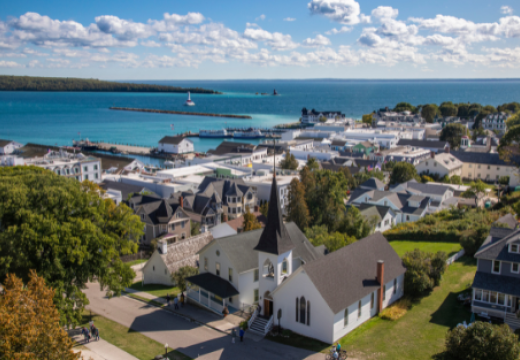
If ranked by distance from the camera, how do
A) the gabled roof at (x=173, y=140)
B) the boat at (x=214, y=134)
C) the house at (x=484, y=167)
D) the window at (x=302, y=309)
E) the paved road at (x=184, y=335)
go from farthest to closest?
the boat at (x=214, y=134) < the gabled roof at (x=173, y=140) < the house at (x=484, y=167) < the window at (x=302, y=309) < the paved road at (x=184, y=335)

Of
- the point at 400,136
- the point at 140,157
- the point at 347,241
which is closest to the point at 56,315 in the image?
the point at 347,241

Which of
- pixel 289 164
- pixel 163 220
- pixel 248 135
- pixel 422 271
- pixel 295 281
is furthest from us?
pixel 248 135

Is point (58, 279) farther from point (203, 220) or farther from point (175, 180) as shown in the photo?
point (175, 180)

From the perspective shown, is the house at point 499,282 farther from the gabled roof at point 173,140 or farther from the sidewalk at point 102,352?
the gabled roof at point 173,140

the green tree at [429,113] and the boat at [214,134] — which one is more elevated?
the green tree at [429,113]

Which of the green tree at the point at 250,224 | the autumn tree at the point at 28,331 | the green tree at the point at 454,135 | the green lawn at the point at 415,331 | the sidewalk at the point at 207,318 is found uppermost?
the green tree at the point at 454,135

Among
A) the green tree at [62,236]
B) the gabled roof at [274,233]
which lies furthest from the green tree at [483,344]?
the green tree at [62,236]

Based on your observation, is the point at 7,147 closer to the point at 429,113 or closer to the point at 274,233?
the point at 274,233

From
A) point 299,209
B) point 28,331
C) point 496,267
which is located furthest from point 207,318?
point 299,209
